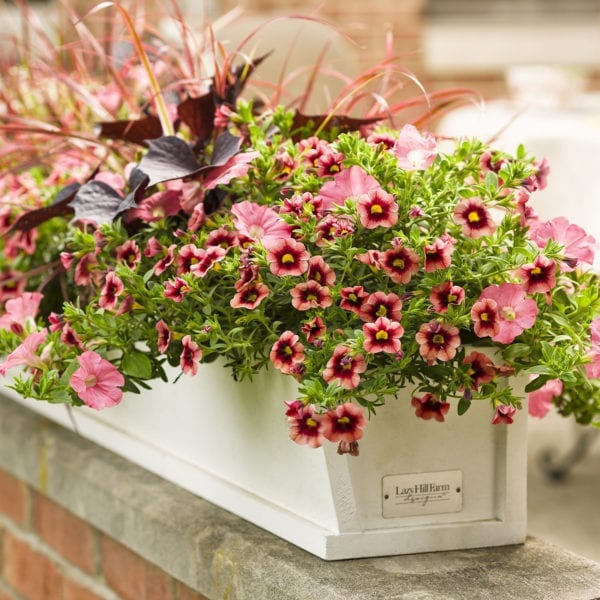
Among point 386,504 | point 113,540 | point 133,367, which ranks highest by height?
point 133,367

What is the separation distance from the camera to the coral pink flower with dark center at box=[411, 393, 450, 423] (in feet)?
2.57

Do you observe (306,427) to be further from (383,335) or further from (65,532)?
(65,532)

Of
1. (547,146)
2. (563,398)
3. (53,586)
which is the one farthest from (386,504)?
(547,146)

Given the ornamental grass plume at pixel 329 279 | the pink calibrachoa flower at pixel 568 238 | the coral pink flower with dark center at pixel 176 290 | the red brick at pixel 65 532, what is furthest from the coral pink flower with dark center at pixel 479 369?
the red brick at pixel 65 532

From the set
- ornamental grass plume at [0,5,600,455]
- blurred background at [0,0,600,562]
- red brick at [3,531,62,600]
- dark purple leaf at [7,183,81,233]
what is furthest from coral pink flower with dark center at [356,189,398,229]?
red brick at [3,531,62,600]

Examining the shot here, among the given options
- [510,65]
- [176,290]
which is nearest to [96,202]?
[176,290]

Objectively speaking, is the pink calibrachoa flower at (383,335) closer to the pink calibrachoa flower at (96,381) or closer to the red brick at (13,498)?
the pink calibrachoa flower at (96,381)

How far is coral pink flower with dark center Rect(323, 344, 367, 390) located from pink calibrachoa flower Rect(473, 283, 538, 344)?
10cm

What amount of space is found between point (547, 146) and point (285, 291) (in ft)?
4.62

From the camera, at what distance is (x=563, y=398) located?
3.24 ft

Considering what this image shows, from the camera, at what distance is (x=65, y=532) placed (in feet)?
3.76

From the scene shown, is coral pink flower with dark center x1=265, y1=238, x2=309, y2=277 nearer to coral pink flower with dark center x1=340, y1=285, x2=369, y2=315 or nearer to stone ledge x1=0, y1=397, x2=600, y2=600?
coral pink flower with dark center x1=340, y1=285, x2=369, y2=315

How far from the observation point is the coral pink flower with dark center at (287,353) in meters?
0.75

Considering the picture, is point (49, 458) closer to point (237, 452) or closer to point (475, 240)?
point (237, 452)
